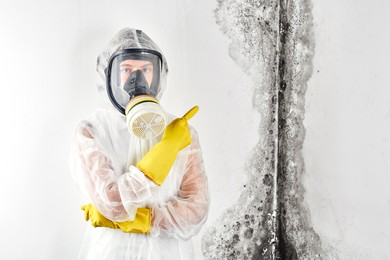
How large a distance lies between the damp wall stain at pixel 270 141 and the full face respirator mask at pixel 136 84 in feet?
1.74

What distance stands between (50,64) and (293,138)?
1003mm

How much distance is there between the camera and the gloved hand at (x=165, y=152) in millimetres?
1750

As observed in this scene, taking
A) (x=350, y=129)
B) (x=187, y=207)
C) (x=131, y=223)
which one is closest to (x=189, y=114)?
(x=187, y=207)

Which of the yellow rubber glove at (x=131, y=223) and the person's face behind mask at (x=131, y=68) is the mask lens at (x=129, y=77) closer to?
the person's face behind mask at (x=131, y=68)

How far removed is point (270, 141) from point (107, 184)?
34.8 inches

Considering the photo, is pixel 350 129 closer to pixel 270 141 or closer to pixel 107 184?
pixel 270 141

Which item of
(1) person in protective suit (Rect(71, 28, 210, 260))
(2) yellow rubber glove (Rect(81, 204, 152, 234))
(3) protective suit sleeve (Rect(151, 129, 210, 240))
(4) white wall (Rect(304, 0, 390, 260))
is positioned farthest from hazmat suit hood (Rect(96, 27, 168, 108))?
(4) white wall (Rect(304, 0, 390, 260))

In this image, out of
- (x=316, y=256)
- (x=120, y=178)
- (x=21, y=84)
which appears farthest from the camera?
(x=316, y=256)

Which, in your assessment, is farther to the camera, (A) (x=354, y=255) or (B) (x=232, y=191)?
(B) (x=232, y=191)

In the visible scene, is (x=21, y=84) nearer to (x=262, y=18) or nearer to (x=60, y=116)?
(x=60, y=116)

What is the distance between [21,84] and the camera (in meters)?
1.98

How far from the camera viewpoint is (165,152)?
5.84 ft

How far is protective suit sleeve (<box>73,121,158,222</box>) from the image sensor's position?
5.64 ft

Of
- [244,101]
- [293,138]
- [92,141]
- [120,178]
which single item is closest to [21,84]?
[92,141]
